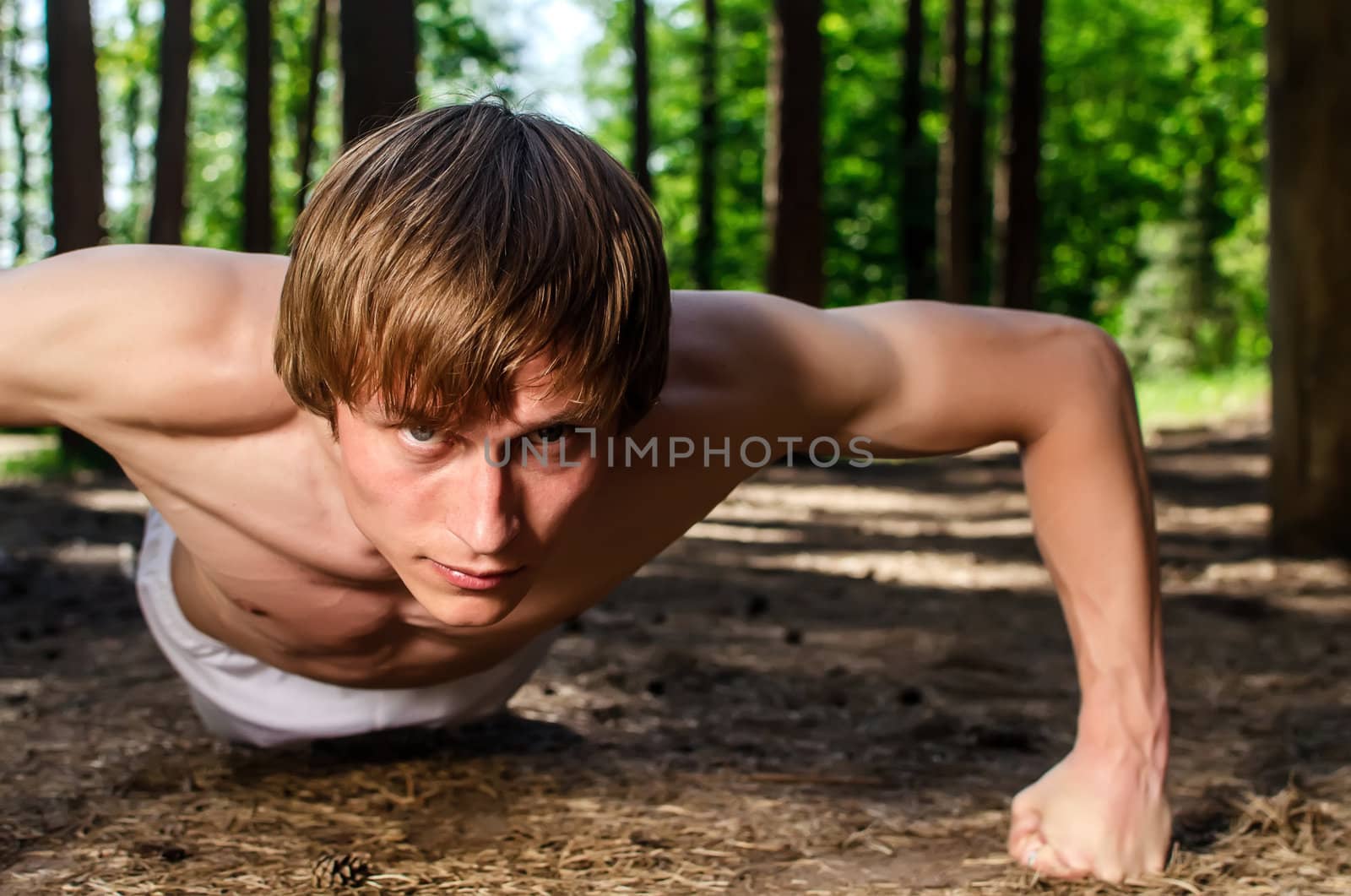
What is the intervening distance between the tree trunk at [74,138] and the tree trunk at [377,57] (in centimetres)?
483

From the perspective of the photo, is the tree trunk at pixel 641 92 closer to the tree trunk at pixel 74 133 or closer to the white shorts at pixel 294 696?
the tree trunk at pixel 74 133

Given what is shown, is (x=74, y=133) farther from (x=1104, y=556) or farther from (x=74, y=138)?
(x=1104, y=556)

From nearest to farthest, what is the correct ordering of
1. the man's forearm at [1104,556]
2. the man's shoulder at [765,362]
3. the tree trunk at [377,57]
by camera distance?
1. the man's shoulder at [765,362]
2. the man's forearm at [1104,556]
3. the tree trunk at [377,57]

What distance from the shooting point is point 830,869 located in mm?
2461

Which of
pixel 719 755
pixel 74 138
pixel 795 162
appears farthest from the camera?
pixel 795 162

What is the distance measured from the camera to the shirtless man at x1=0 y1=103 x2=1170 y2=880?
5.60 feet

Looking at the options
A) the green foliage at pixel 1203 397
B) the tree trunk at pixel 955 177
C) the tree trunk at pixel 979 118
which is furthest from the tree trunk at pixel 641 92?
the green foliage at pixel 1203 397

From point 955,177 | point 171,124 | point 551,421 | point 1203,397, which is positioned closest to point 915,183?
point 955,177

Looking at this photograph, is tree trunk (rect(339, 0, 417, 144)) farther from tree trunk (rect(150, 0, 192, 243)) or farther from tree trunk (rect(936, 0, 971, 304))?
tree trunk (rect(936, 0, 971, 304))

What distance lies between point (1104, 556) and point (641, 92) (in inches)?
462

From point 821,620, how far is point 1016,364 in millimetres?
2614

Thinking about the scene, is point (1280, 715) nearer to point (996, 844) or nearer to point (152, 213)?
point (996, 844)

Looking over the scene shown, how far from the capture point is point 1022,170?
48.1ft

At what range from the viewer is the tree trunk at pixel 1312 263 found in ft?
17.5
